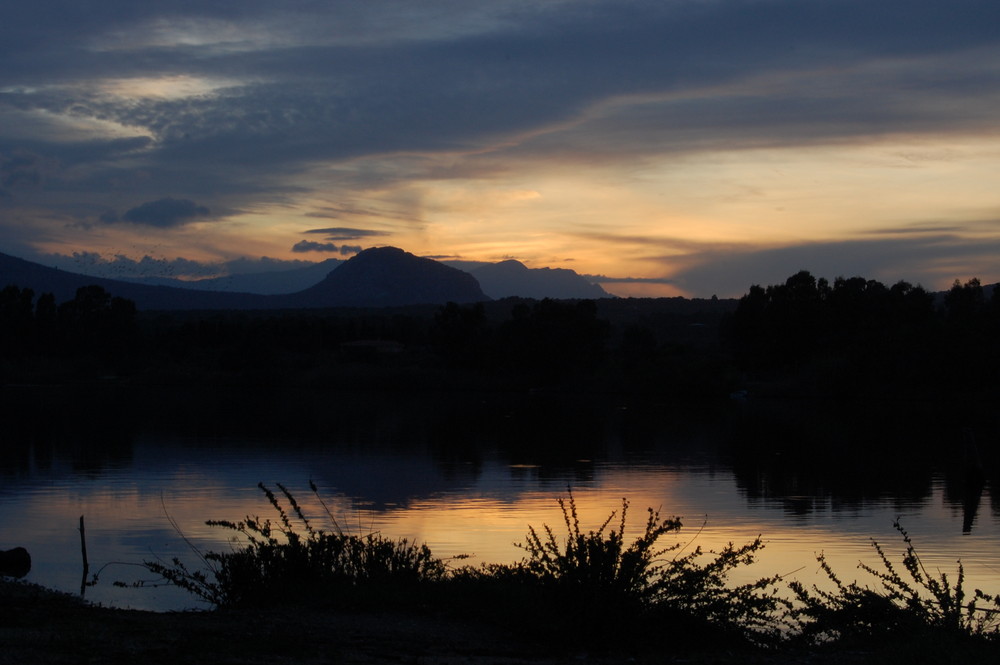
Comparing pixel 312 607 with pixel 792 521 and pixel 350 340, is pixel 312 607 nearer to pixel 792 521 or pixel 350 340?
pixel 792 521

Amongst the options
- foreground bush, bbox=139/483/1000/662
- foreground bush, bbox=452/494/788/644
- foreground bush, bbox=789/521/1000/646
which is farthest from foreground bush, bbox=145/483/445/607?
foreground bush, bbox=789/521/1000/646

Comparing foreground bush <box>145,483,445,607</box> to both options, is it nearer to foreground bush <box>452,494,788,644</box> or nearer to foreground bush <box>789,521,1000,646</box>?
foreground bush <box>452,494,788,644</box>

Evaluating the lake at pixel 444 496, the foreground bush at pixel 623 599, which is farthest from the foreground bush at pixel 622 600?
the lake at pixel 444 496

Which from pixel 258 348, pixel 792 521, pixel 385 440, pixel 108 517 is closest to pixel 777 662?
pixel 792 521

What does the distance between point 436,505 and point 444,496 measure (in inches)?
49.9

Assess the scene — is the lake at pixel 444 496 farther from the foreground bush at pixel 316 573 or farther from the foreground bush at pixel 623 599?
the foreground bush at pixel 623 599

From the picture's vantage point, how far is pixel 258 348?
8050cm

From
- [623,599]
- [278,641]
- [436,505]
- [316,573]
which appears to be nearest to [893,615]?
[623,599]

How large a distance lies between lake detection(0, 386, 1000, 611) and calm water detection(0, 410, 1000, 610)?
2.0 inches

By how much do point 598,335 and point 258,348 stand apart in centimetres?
2447

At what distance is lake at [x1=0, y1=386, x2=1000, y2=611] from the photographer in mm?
14492

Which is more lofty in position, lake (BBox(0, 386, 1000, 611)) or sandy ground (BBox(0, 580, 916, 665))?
sandy ground (BBox(0, 580, 916, 665))

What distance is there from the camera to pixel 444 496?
20750 millimetres

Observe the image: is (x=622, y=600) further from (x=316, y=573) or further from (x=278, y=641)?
(x=316, y=573)
